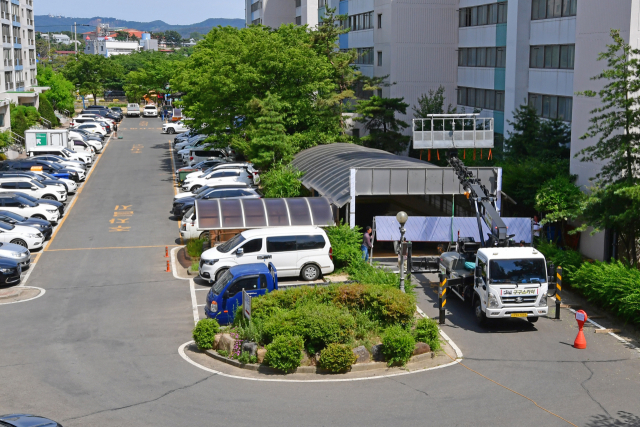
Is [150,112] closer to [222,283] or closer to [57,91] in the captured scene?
[57,91]

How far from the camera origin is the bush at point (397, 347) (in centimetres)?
1622

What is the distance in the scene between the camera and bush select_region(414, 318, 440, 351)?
17062 millimetres

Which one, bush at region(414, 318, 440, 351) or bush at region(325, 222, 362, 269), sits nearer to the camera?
bush at region(414, 318, 440, 351)

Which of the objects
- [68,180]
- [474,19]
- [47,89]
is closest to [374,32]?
[474,19]

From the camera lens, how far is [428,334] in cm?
1709

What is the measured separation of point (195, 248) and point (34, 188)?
15.7 m

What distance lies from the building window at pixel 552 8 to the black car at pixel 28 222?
27816 mm

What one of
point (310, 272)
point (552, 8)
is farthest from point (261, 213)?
point (552, 8)

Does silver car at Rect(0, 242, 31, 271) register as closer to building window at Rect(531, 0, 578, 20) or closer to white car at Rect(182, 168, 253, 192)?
white car at Rect(182, 168, 253, 192)

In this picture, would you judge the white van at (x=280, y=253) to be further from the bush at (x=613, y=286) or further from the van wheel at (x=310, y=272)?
the bush at (x=613, y=286)

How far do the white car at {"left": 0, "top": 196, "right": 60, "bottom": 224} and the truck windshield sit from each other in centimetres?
2348

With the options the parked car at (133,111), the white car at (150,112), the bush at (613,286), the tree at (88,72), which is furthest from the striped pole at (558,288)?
the tree at (88,72)

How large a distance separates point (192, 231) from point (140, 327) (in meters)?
9.85

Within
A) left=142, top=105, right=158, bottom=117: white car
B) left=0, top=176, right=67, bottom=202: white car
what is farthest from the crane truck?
left=142, top=105, right=158, bottom=117: white car
